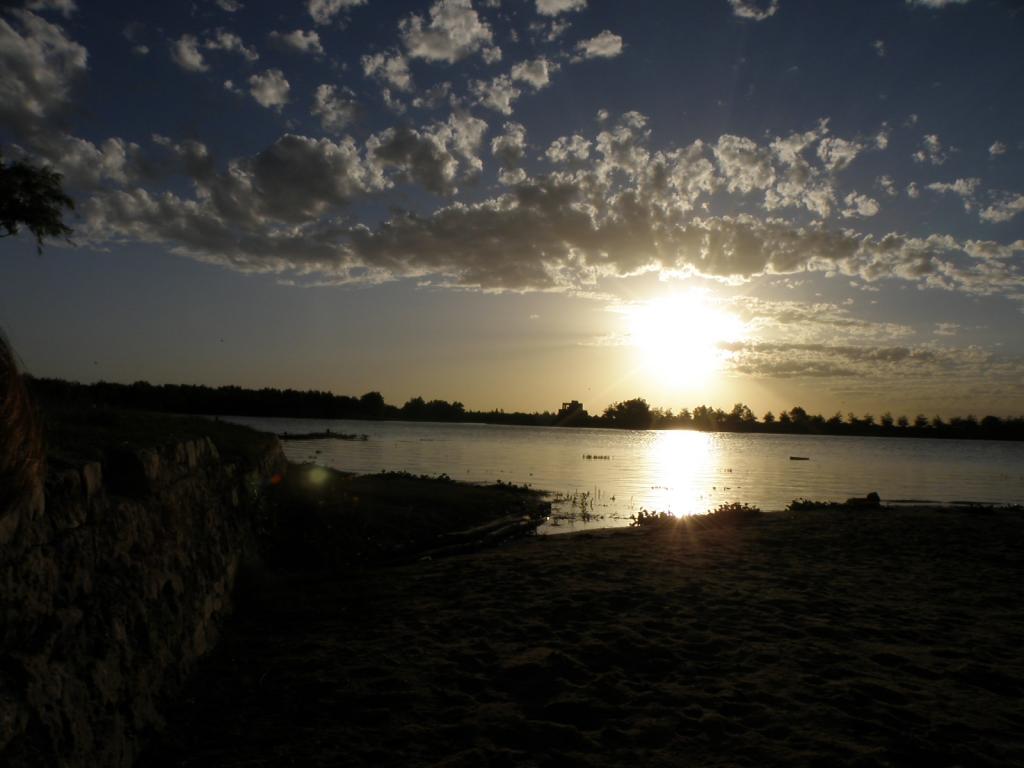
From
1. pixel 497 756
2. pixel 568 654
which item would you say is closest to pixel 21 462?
pixel 497 756

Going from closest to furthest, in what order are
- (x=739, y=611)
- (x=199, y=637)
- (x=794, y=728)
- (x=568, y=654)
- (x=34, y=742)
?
(x=34, y=742) → (x=794, y=728) → (x=199, y=637) → (x=568, y=654) → (x=739, y=611)

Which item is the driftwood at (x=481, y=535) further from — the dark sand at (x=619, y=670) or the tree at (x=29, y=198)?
the tree at (x=29, y=198)

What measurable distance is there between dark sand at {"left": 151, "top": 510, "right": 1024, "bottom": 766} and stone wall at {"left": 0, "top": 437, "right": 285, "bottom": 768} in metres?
0.52

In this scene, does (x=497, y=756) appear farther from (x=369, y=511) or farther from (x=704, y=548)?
(x=369, y=511)

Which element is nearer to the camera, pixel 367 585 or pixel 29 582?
pixel 29 582

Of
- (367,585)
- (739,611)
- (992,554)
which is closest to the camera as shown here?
(739,611)

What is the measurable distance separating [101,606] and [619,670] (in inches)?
195

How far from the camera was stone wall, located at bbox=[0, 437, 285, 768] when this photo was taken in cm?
357

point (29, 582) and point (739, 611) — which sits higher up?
point (29, 582)

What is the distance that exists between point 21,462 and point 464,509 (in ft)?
55.9

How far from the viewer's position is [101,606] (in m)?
4.63

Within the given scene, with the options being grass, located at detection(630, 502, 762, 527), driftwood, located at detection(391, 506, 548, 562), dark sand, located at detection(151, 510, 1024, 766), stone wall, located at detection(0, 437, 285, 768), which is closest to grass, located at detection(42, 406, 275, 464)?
stone wall, located at detection(0, 437, 285, 768)

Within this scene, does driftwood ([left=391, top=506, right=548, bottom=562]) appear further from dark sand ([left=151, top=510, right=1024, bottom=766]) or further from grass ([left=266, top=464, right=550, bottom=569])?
dark sand ([left=151, top=510, right=1024, bottom=766])

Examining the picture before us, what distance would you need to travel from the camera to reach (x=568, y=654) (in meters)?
7.33
